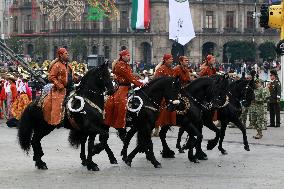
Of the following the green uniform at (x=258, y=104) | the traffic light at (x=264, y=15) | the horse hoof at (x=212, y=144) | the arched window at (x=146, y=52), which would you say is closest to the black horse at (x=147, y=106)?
the horse hoof at (x=212, y=144)

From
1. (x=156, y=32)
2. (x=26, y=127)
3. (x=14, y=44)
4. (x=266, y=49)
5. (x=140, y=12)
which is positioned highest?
(x=156, y=32)

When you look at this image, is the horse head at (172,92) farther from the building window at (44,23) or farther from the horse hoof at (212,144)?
the building window at (44,23)

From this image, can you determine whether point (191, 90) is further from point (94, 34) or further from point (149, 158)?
point (94, 34)

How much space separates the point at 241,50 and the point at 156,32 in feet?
33.2

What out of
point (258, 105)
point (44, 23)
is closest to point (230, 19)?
point (44, 23)

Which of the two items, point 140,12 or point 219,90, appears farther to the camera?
point 140,12

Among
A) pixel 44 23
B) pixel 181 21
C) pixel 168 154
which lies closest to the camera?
pixel 168 154

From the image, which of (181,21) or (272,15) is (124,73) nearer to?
(272,15)

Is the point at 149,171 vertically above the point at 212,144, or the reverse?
the point at 212,144

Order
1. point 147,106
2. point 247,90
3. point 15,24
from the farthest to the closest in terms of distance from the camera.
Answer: point 15,24 → point 247,90 → point 147,106

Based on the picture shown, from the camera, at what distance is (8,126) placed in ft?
95.0

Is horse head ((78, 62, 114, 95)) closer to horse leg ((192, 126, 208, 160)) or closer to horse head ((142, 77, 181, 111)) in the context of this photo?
horse head ((142, 77, 181, 111))

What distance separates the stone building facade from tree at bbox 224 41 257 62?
4.23m

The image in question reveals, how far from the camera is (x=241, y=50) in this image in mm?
88750
